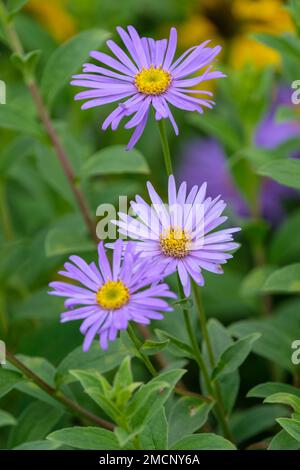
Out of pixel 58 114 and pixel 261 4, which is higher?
pixel 261 4

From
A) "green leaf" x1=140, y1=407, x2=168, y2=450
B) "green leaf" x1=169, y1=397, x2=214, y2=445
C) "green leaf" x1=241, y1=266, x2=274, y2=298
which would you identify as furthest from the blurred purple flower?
"green leaf" x1=140, y1=407, x2=168, y2=450

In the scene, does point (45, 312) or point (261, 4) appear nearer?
point (45, 312)

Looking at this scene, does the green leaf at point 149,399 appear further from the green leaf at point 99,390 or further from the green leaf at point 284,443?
the green leaf at point 284,443

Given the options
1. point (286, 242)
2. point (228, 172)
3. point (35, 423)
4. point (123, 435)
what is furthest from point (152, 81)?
point (228, 172)

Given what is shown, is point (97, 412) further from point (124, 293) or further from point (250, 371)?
point (124, 293)
